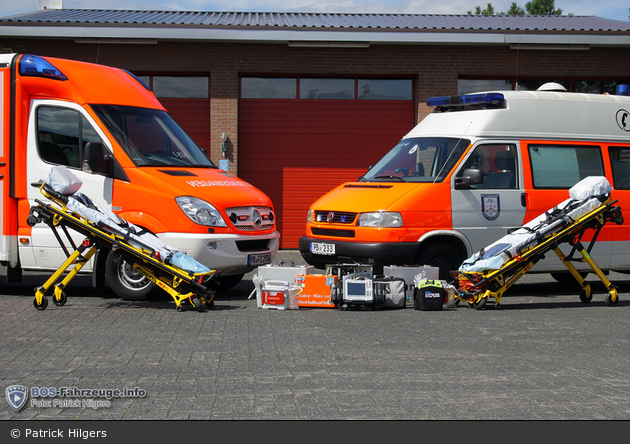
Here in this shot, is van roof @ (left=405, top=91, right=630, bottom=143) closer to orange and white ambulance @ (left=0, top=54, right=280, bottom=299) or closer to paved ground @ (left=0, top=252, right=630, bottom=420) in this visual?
paved ground @ (left=0, top=252, right=630, bottom=420)

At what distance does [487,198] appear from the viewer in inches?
350

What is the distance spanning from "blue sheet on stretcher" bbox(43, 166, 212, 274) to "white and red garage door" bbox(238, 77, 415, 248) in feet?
25.8

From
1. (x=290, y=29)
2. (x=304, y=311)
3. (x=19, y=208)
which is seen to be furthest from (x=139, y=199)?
(x=290, y=29)

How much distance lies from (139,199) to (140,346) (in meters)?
2.69

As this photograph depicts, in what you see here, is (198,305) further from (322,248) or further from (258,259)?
(322,248)

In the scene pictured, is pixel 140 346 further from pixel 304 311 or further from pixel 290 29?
pixel 290 29

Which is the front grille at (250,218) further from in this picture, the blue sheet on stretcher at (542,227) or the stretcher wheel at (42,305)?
the blue sheet on stretcher at (542,227)

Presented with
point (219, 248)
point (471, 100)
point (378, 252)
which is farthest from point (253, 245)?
point (471, 100)

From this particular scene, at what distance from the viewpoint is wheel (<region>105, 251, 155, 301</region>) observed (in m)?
8.20

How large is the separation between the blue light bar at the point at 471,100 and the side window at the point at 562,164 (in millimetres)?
834

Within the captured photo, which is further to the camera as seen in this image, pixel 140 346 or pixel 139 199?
pixel 139 199

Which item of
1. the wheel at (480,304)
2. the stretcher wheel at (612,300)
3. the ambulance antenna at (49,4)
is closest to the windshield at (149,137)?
the wheel at (480,304)

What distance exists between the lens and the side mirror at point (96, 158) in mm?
8023
